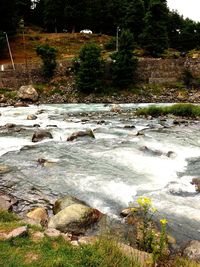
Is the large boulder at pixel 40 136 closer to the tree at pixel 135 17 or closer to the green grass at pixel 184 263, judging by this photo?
the green grass at pixel 184 263

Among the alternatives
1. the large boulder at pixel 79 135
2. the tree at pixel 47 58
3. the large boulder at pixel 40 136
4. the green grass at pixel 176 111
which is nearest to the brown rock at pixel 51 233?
the large boulder at pixel 40 136

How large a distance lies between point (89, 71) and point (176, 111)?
59.6 ft

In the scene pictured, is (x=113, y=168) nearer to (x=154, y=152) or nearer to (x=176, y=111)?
(x=154, y=152)

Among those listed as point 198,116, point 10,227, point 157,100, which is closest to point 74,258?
point 10,227

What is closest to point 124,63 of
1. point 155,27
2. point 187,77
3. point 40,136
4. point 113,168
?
point 187,77

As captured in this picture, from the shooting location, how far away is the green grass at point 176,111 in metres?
30.4

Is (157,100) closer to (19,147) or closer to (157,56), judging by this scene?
(157,56)

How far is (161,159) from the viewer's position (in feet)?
52.5

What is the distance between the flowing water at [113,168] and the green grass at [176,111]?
5811 mm

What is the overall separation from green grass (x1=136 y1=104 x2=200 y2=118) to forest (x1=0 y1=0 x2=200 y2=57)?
30260 mm

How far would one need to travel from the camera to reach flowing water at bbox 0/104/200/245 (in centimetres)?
1102

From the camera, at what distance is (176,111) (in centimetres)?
3133

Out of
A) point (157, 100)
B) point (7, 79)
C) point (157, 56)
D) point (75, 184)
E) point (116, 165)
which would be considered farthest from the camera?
point (157, 56)

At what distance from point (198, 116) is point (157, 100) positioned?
1543cm
